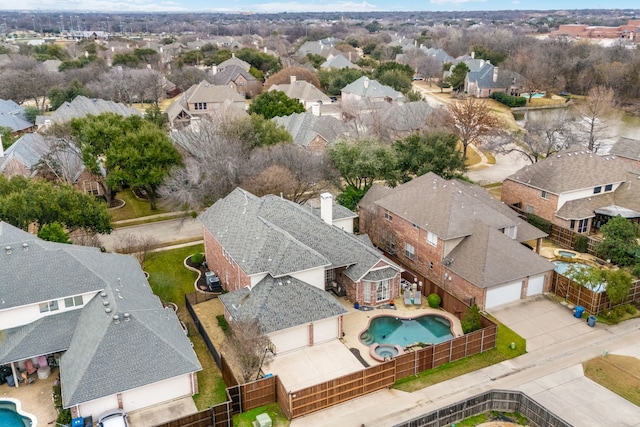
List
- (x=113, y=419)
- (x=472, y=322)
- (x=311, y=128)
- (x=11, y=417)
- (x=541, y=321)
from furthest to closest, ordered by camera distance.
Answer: (x=311, y=128), (x=541, y=321), (x=472, y=322), (x=11, y=417), (x=113, y=419)

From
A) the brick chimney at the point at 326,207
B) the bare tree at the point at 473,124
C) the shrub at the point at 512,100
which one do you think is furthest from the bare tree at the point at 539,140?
the shrub at the point at 512,100

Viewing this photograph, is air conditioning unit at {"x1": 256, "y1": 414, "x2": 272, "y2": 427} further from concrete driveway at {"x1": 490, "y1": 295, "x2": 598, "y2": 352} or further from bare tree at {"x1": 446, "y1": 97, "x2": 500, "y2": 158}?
bare tree at {"x1": 446, "y1": 97, "x2": 500, "y2": 158}

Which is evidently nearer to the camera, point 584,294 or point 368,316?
point 368,316

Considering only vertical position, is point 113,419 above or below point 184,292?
above

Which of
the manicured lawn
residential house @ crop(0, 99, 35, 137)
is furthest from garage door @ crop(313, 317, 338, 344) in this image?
residential house @ crop(0, 99, 35, 137)


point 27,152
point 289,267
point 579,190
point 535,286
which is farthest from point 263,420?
point 27,152

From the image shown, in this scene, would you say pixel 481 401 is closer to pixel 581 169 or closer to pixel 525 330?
pixel 525 330

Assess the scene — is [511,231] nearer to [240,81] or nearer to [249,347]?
[249,347]

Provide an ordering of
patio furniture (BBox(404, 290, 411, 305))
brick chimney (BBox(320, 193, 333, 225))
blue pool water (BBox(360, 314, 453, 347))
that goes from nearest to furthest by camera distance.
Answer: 1. blue pool water (BBox(360, 314, 453, 347))
2. patio furniture (BBox(404, 290, 411, 305))
3. brick chimney (BBox(320, 193, 333, 225))
